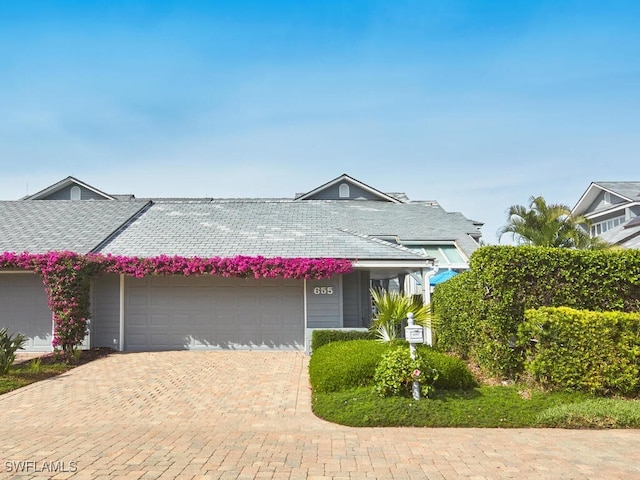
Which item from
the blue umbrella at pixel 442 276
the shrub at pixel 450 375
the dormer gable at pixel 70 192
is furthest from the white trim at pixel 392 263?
the dormer gable at pixel 70 192

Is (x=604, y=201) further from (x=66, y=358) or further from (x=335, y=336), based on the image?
(x=66, y=358)

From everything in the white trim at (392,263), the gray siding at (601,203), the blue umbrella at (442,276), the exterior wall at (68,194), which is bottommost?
the blue umbrella at (442,276)

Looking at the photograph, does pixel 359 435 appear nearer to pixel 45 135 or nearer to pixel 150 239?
pixel 150 239

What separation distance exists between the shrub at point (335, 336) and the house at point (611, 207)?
68.2 ft

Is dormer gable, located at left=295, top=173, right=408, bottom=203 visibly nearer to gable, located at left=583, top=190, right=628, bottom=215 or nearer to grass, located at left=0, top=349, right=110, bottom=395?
gable, located at left=583, top=190, right=628, bottom=215

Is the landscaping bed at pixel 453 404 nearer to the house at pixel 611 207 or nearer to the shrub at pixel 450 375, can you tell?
the shrub at pixel 450 375

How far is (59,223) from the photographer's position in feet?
58.7

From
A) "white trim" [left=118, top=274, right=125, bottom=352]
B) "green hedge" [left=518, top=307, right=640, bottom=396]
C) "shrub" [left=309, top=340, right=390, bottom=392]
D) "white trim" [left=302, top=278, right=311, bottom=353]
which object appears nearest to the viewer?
"green hedge" [left=518, top=307, right=640, bottom=396]

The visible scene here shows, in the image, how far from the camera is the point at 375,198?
28484 mm

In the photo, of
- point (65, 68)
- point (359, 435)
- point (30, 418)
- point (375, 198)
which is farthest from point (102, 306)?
point (375, 198)

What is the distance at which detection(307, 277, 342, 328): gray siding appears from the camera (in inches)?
583

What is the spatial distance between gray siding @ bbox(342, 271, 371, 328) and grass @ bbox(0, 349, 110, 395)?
7.29 m

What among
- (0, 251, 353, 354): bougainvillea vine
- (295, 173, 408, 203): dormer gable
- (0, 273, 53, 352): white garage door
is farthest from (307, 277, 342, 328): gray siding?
Result: (295, 173, 408, 203): dormer gable

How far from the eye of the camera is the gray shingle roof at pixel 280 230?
50.0 ft
